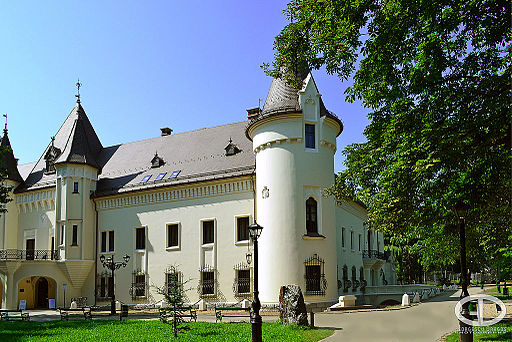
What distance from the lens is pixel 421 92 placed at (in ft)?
41.8

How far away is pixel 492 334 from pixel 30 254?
33.2 meters

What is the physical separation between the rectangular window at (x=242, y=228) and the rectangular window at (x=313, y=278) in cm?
468

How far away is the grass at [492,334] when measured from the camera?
43.2ft

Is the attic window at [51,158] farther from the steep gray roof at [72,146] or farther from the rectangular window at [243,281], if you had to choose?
the rectangular window at [243,281]

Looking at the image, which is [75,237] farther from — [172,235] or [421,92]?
[421,92]

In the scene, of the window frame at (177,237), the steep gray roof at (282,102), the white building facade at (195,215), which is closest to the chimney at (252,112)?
the white building facade at (195,215)

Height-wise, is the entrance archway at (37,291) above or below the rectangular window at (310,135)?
below

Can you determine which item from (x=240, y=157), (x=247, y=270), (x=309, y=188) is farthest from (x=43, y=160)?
(x=309, y=188)

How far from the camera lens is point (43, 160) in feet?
133

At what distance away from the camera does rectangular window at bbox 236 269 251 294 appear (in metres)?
29.2

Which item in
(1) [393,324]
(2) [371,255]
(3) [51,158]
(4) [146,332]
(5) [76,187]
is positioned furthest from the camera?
(2) [371,255]

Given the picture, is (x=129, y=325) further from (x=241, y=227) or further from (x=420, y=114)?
(x=420, y=114)

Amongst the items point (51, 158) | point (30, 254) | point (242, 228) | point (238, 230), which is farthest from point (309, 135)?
point (30, 254)

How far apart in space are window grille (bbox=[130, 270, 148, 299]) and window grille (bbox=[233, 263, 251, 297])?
666 cm
